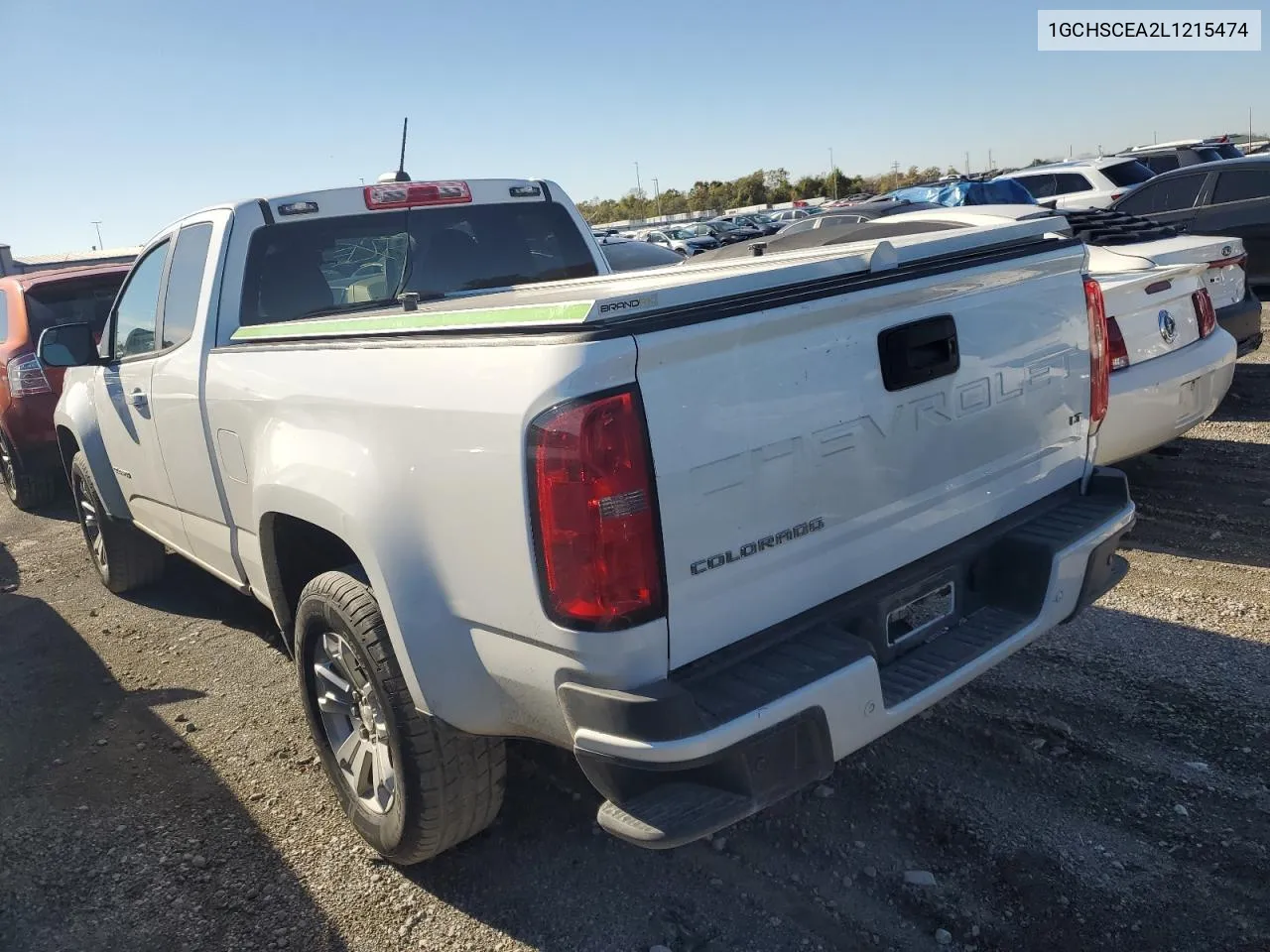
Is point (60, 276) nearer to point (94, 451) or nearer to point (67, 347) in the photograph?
point (94, 451)

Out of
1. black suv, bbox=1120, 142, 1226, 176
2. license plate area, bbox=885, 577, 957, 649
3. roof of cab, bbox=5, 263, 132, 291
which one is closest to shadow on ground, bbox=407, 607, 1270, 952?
license plate area, bbox=885, 577, 957, 649

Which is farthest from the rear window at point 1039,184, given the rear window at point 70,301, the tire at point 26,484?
the tire at point 26,484

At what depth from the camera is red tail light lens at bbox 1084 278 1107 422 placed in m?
3.23

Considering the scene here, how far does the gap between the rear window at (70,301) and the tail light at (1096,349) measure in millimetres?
7311

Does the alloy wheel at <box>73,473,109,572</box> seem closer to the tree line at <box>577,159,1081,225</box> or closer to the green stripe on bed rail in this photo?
the green stripe on bed rail

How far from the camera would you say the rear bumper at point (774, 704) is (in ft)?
7.04

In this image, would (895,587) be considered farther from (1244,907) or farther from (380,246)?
(380,246)

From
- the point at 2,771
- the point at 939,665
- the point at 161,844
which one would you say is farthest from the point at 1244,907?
the point at 2,771

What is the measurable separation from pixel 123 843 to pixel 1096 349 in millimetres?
3660

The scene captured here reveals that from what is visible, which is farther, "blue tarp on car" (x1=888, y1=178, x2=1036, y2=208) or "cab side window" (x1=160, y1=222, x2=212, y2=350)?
"blue tarp on car" (x1=888, y1=178, x2=1036, y2=208)

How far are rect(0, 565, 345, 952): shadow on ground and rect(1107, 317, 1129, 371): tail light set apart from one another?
4.51m

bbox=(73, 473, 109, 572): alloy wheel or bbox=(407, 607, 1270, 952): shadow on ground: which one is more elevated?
bbox=(73, 473, 109, 572): alloy wheel

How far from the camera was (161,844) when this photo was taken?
133 inches

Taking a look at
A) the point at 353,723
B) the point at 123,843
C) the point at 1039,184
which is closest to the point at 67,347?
the point at 123,843
